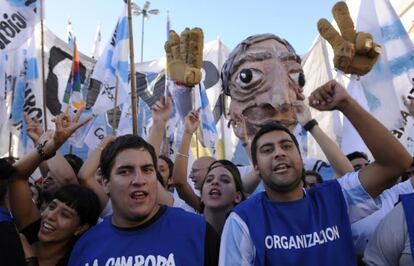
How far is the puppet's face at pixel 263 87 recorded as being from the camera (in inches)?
152

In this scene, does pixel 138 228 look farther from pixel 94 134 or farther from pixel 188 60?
pixel 94 134

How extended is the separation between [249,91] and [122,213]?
210 cm

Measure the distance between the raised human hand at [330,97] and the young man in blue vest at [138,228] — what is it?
2.55 ft

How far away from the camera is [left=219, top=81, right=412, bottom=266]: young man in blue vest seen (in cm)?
197

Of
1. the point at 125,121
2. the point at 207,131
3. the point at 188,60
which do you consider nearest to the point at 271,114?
the point at 188,60

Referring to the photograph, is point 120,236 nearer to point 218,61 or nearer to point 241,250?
point 241,250

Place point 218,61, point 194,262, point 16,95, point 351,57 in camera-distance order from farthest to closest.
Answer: point 218,61
point 16,95
point 351,57
point 194,262

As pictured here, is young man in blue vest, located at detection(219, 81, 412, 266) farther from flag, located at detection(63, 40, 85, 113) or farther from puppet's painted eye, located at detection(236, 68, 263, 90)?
flag, located at detection(63, 40, 85, 113)

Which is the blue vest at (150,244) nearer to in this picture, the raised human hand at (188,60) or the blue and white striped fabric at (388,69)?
the raised human hand at (188,60)

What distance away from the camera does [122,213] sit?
210 cm

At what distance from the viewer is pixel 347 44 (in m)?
3.71

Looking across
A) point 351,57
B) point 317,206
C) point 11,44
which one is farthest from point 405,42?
point 11,44

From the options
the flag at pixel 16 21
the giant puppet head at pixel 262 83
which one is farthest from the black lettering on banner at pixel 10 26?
the giant puppet head at pixel 262 83

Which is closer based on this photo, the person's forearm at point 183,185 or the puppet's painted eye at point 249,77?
the person's forearm at point 183,185
